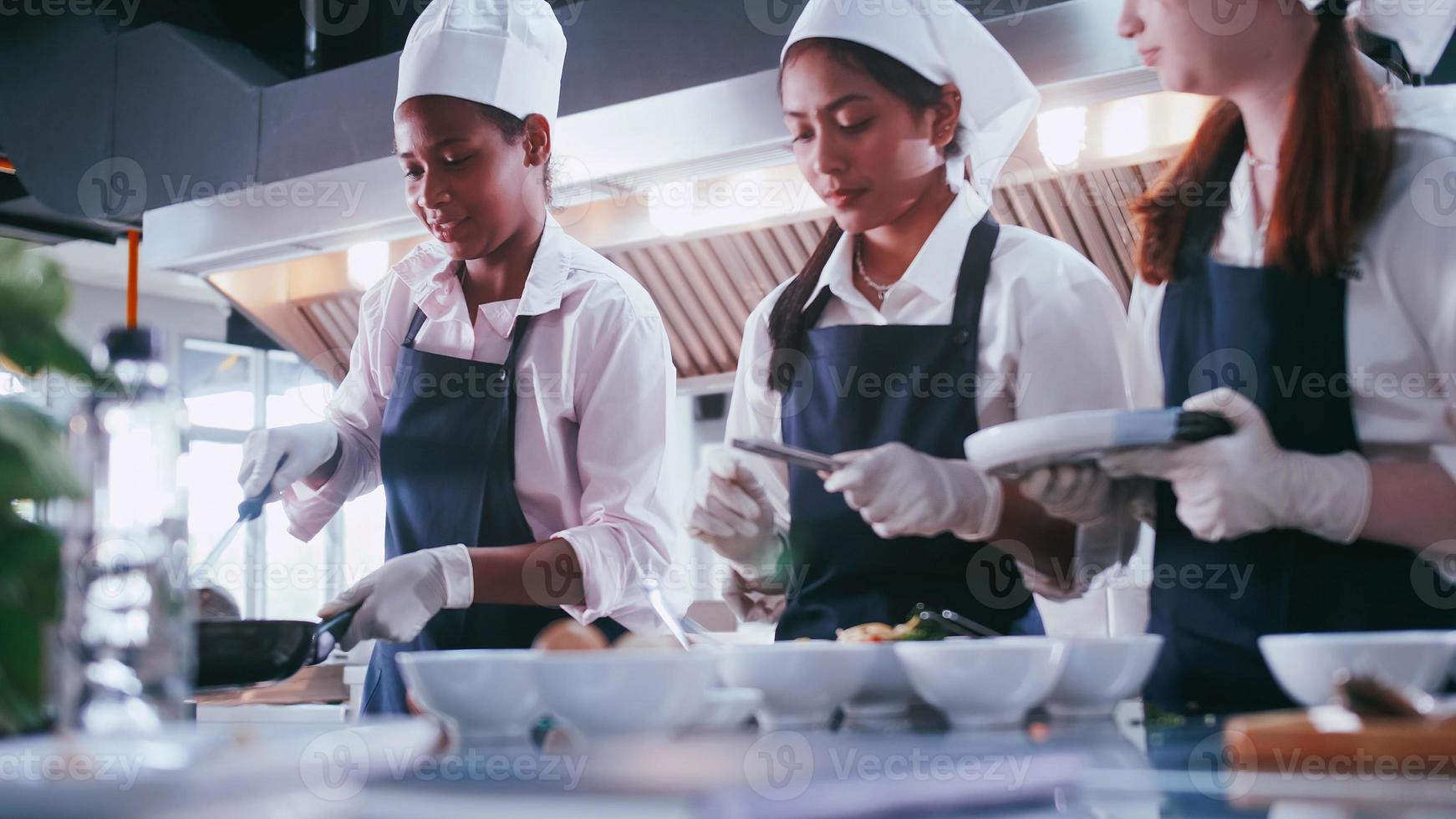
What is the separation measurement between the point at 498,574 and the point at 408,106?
3.28ft

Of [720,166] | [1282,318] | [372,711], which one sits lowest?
[372,711]

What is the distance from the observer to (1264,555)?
1.72 meters

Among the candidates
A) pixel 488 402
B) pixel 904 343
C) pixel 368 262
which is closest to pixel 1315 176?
pixel 904 343

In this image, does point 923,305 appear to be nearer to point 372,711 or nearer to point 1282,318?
point 1282,318

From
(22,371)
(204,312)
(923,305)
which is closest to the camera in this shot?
(22,371)

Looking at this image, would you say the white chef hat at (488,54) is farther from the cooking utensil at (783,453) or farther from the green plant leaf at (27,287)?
the green plant leaf at (27,287)

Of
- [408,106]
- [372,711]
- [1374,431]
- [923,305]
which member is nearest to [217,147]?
[408,106]

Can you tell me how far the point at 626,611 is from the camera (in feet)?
7.66

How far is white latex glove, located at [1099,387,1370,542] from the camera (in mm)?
1552

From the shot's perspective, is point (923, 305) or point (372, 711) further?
point (372, 711)

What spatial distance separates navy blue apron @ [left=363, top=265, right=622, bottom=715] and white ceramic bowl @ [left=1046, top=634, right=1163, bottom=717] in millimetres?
1235

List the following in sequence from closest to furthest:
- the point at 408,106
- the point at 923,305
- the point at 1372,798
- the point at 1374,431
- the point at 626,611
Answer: the point at 1372,798 < the point at 1374,431 < the point at 923,305 < the point at 626,611 < the point at 408,106

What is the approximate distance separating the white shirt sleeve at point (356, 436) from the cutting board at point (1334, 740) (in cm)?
199

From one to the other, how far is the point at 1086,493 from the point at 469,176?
140 cm
